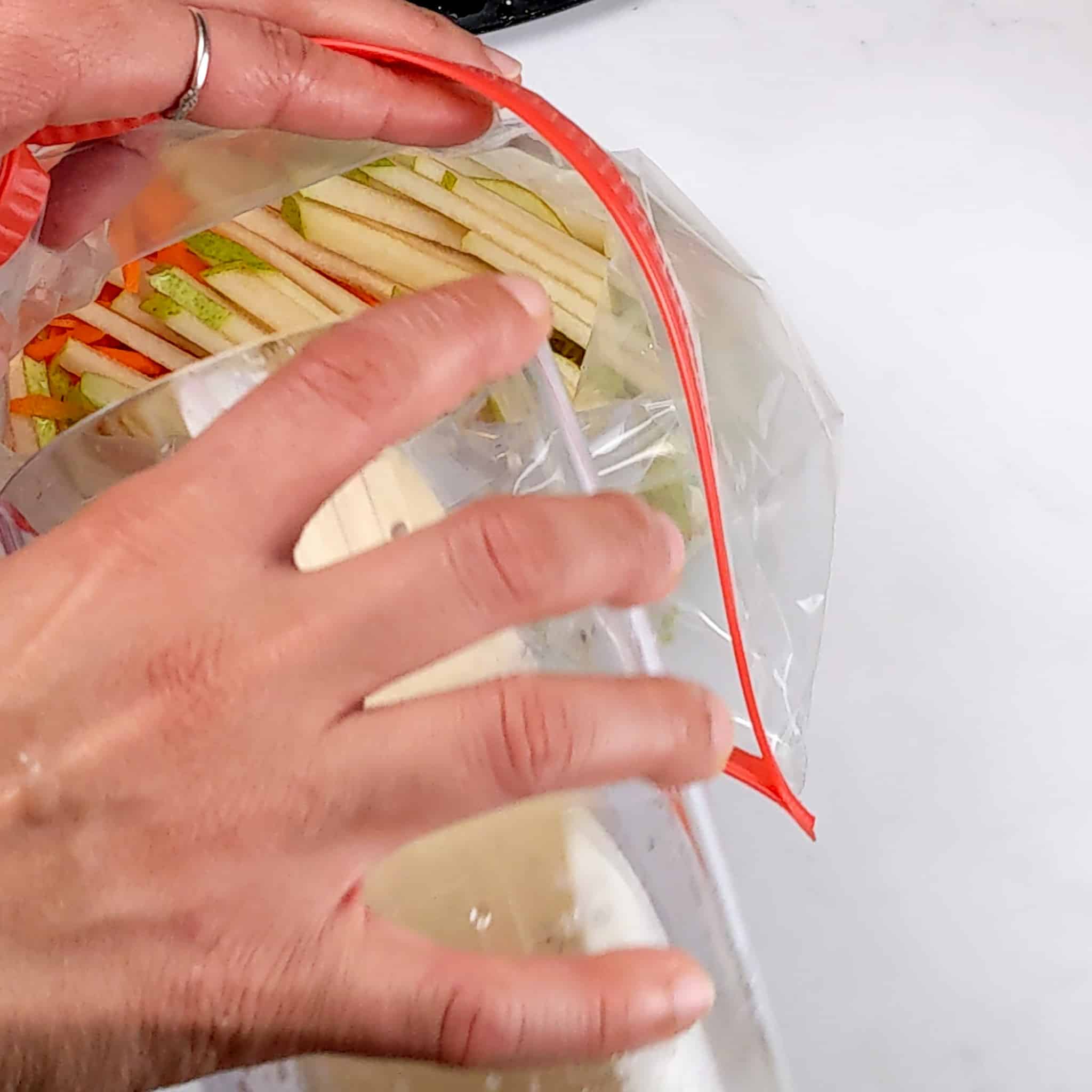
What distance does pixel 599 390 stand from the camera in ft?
2.03

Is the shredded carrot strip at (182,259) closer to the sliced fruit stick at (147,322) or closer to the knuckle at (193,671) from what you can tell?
the sliced fruit stick at (147,322)

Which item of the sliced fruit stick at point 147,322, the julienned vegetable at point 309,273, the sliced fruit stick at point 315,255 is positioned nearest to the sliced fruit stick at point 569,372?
the julienned vegetable at point 309,273

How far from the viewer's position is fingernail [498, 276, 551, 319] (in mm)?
358

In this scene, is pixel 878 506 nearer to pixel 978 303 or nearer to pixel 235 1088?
pixel 978 303

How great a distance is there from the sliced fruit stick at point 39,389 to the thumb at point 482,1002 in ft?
1.44

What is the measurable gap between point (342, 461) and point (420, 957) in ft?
0.50

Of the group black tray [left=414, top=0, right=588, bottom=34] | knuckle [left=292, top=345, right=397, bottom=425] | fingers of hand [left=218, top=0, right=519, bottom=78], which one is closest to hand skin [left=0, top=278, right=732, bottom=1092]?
knuckle [left=292, top=345, right=397, bottom=425]

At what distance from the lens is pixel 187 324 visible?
67 centimetres

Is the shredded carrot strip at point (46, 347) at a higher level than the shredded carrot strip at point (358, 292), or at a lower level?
lower

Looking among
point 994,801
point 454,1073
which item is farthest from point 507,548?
point 994,801

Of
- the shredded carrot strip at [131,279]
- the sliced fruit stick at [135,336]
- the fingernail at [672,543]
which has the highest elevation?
the fingernail at [672,543]

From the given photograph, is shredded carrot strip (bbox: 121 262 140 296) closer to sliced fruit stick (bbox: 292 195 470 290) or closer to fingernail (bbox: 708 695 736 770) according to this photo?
sliced fruit stick (bbox: 292 195 470 290)

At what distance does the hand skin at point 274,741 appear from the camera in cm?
32

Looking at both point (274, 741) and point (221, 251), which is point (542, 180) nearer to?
point (221, 251)
